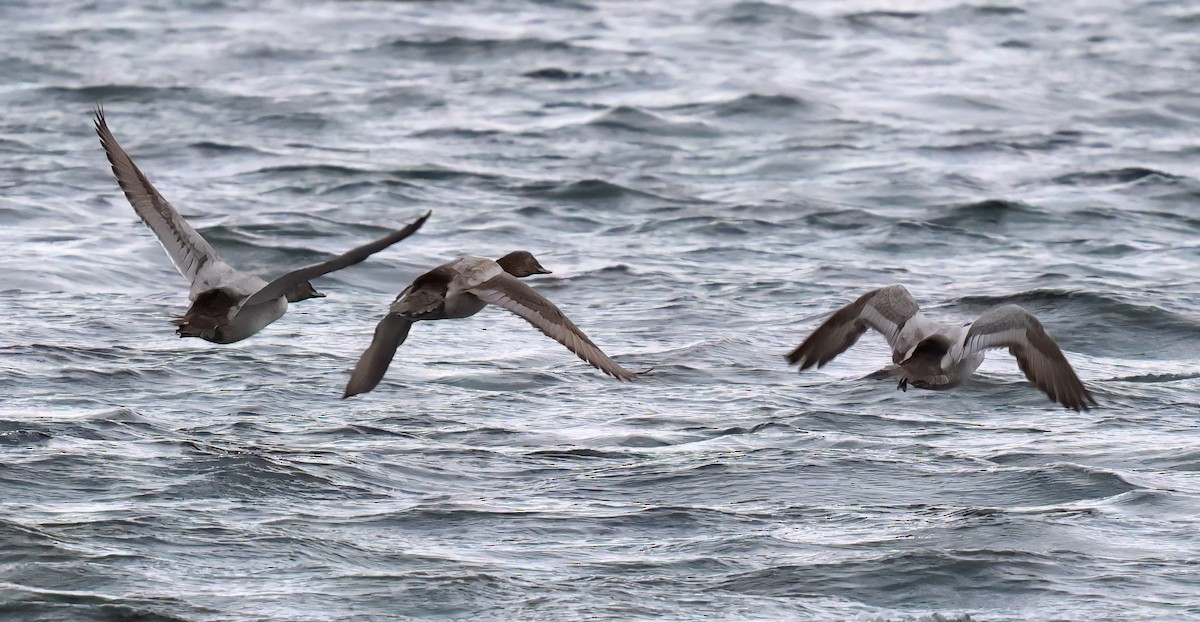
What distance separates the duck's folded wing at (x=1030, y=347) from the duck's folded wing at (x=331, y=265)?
2.64 meters

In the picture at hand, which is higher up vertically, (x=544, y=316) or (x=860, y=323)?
(x=544, y=316)

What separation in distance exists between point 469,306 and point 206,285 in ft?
4.66

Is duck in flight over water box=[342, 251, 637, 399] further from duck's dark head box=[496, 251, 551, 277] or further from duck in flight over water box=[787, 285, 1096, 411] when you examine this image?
duck in flight over water box=[787, 285, 1096, 411]

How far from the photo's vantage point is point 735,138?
725 inches

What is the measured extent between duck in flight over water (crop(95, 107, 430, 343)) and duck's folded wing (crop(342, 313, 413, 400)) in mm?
466

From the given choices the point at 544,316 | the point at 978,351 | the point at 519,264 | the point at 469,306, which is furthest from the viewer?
the point at 519,264

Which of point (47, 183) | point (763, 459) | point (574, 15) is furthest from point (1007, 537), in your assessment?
point (574, 15)

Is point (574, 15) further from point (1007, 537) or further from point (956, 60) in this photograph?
point (1007, 537)

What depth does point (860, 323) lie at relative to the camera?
9.15 meters

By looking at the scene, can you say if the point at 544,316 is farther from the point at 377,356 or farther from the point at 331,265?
the point at 331,265

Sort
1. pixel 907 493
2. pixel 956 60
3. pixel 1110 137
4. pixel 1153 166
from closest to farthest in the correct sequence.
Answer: pixel 907 493
pixel 1153 166
pixel 1110 137
pixel 956 60

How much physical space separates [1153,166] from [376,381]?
10718 millimetres

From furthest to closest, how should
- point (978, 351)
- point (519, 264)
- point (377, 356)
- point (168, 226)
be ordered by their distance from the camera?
point (519, 264)
point (168, 226)
point (377, 356)
point (978, 351)

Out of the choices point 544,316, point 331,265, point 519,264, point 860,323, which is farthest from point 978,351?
point 331,265
